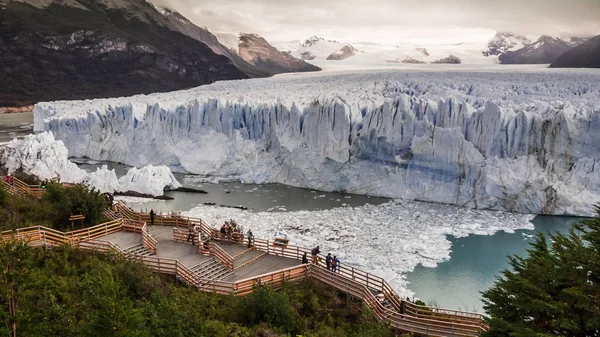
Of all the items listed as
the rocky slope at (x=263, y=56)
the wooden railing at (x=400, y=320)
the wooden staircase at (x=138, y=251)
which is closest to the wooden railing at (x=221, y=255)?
the wooden staircase at (x=138, y=251)

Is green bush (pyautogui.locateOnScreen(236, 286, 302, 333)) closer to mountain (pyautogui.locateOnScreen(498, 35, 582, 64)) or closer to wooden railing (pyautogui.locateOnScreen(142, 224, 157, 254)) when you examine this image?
wooden railing (pyautogui.locateOnScreen(142, 224, 157, 254))

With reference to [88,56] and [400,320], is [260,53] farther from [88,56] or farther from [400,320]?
[400,320]

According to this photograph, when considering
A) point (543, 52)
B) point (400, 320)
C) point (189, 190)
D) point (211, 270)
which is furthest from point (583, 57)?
point (211, 270)

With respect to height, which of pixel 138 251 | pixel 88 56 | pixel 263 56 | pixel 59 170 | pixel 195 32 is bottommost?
pixel 138 251

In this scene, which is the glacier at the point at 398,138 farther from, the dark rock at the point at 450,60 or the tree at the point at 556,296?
the dark rock at the point at 450,60

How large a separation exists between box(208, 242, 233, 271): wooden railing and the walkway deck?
130 millimetres

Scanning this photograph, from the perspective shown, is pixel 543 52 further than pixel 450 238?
Yes

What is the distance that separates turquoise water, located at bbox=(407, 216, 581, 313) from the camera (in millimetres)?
9688

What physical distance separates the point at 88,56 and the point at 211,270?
6480 cm

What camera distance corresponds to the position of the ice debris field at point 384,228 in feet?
37.1

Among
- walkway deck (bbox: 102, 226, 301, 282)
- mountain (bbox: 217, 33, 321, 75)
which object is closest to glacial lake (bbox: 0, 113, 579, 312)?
walkway deck (bbox: 102, 226, 301, 282)

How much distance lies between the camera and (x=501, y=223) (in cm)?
1406

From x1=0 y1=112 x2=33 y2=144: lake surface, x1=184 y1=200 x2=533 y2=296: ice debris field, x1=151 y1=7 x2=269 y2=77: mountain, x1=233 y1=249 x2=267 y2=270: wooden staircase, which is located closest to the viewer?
x1=233 y1=249 x2=267 y2=270: wooden staircase

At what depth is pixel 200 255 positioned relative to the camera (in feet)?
29.3
